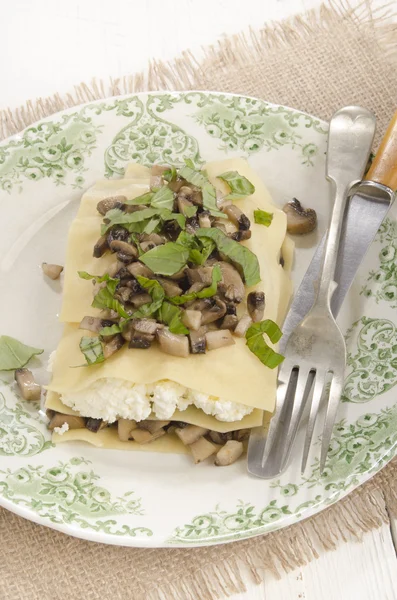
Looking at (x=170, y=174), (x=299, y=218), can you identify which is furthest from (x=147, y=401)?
(x=299, y=218)

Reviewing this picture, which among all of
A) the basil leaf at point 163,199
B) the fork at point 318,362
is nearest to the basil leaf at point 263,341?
the fork at point 318,362

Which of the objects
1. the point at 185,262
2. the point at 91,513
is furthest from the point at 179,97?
the point at 91,513

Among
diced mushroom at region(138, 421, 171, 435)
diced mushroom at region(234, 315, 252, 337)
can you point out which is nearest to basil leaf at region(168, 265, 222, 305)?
diced mushroom at region(234, 315, 252, 337)

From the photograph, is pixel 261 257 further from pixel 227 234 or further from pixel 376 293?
pixel 376 293

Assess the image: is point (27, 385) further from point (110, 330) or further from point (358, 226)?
point (358, 226)

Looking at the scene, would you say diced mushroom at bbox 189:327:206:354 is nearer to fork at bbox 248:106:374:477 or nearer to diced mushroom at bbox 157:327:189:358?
diced mushroom at bbox 157:327:189:358

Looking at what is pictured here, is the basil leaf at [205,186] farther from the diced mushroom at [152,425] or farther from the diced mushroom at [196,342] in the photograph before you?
the diced mushroom at [152,425]
